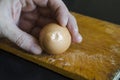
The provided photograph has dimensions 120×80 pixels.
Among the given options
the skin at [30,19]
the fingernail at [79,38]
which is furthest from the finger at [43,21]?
the fingernail at [79,38]

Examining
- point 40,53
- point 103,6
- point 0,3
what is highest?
point 0,3

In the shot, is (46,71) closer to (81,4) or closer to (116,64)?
(116,64)

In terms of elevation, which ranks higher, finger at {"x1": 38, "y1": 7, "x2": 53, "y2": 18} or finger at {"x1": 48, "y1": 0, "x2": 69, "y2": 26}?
finger at {"x1": 48, "y1": 0, "x2": 69, "y2": 26}

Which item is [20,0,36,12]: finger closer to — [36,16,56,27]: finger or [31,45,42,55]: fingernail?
[36,16,56,27]: finger

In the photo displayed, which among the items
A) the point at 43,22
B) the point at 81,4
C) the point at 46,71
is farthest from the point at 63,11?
the point at 81,4

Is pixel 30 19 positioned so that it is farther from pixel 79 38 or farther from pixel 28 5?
pixel 79 38

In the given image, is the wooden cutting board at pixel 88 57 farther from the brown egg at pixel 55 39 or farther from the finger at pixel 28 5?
the finger at pixel 28 5

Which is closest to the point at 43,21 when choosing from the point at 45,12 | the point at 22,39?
the point at 45,12

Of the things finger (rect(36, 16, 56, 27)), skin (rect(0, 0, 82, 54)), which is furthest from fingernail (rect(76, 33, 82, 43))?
finger (rect(36, 16, 56, 27))
